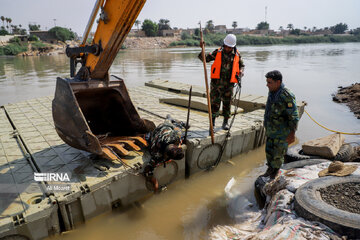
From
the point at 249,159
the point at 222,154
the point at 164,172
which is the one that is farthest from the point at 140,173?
the point at 249,159

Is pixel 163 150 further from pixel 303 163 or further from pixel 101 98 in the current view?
pixel 303 163

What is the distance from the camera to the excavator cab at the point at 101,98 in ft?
11.2

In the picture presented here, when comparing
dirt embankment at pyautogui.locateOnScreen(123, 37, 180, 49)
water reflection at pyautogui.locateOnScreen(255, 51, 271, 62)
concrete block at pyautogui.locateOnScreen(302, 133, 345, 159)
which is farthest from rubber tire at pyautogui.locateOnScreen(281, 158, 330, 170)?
dirt embankment at pyautogui.locateOnScreen(123, 37, 180, 49)

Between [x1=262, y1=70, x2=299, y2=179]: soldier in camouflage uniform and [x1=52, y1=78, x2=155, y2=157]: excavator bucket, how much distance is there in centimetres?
208

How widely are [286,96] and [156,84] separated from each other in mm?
7665

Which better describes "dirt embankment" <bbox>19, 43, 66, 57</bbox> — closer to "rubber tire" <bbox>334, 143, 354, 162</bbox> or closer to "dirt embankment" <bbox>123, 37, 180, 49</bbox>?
"dirt embankment" <bbox>123, 37, 180, 49</bbox>

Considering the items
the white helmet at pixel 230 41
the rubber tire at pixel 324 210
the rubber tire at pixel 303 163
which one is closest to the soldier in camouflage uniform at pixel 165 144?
the rubber tire at pixel 324 210

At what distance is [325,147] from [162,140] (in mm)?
3392

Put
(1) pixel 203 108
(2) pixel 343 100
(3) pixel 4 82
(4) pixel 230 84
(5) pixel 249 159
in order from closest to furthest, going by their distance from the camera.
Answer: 1. (4) pixel 230 84
2. (5) pixel 249 159
3. (1) pixel 203 108
4. (2) pixel 343 100
5. (3) pixel 4 82

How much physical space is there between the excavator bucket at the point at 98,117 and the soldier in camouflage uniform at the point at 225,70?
1.53 m

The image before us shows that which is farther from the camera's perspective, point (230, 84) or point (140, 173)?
point (230, 84)

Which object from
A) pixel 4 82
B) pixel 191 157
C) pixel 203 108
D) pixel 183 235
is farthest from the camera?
pixel 4 82

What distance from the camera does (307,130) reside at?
7.75 meters

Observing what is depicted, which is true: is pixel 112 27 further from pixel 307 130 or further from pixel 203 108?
pixel 307 130
